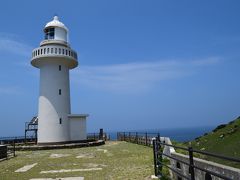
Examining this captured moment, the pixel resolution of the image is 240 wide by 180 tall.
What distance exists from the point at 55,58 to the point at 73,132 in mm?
6969

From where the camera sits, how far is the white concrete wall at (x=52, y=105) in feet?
87.7

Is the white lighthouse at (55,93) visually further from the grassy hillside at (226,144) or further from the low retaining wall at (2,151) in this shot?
the grassy hillside at (226,144)

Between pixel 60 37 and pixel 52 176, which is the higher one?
pixel 60 37

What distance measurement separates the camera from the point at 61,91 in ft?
89.6

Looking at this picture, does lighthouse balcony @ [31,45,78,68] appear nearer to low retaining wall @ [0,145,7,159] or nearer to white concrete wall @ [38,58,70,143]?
white concrete wall @ [38,58,70,143]

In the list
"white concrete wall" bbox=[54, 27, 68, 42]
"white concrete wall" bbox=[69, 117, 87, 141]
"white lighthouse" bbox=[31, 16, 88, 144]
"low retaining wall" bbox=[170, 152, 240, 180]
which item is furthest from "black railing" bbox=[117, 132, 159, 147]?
"white concrete wall" bbox=[54, 27, 68, 42]

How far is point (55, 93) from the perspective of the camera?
27000 millimetres

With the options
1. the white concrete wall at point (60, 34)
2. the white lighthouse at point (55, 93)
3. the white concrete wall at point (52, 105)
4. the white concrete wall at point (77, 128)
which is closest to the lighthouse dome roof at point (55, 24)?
the white lighthouse at point (55, 93)

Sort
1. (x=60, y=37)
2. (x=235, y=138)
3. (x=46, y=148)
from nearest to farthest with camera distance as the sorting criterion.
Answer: (x=235, y=138) < (x=46, y=148) < (x=60, y=37)

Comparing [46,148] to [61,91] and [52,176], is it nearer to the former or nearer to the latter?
[61,91]

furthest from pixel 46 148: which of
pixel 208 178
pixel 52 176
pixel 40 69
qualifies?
pixel 208 178

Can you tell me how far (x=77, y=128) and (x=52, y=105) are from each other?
3349mm

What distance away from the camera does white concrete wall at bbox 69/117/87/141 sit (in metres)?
28.2

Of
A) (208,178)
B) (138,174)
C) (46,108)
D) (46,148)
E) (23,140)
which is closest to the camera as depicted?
(208,178)
